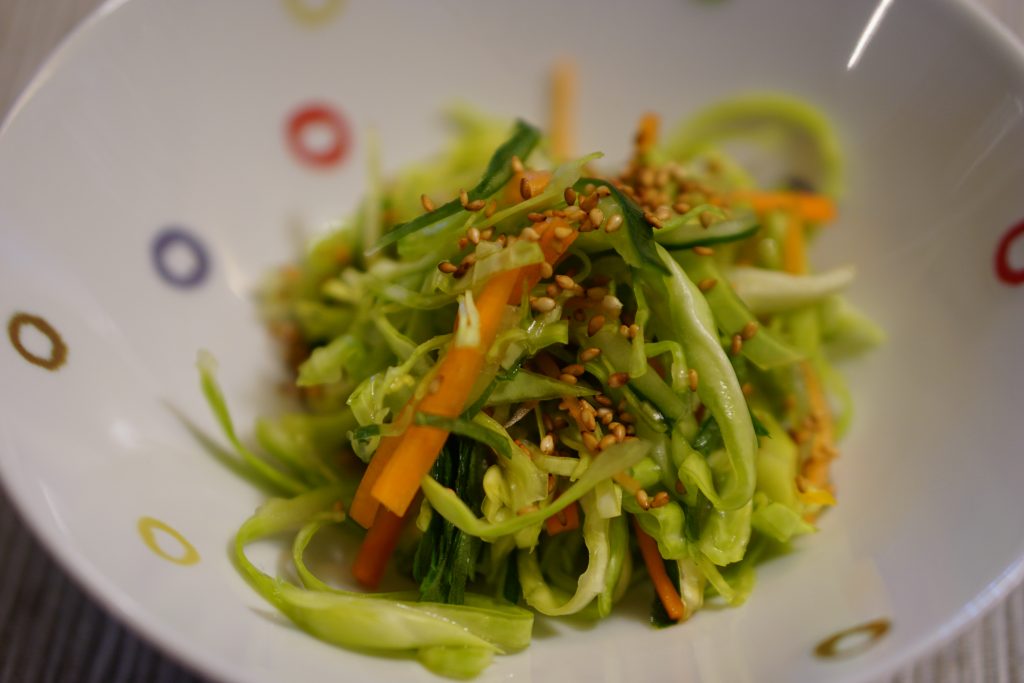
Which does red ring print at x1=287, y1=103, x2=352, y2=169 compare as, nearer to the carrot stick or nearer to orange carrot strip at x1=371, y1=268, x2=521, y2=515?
orange carrot strip at x1=371, y1=268, x2=521, y2=515

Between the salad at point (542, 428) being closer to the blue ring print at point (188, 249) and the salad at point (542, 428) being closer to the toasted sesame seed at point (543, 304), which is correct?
the toasted sesame seed at point (543, 304)

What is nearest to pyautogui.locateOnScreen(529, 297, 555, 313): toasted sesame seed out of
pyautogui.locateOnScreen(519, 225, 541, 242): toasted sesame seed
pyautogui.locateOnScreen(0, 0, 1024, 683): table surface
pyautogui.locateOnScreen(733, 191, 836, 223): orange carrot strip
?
pyautogui.locateOnScreen(519, 225, 541, 242): toasted sesame seed

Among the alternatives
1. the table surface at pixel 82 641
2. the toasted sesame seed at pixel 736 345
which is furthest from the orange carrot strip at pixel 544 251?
the table surface at pixel 82 641

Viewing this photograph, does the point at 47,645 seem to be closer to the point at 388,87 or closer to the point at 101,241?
the point at 101,241

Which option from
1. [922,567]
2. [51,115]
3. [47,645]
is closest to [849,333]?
[922,567]

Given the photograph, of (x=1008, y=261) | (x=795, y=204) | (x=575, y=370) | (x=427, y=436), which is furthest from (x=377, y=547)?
(x=1008, y=261)

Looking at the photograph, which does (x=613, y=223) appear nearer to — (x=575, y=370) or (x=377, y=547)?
(x=575, y=370)
